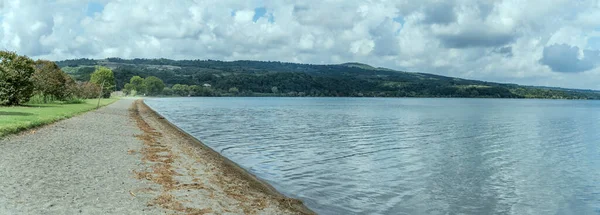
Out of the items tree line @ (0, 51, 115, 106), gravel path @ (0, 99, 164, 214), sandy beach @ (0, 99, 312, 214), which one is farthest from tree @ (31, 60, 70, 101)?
sandy beach @ (0, 99, 312, 214)

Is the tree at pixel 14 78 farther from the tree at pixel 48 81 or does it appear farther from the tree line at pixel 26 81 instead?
the tree at pixel 48 81

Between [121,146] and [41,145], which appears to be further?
[121,146]

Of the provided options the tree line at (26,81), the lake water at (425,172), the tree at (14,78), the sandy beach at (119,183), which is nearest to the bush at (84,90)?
the tree line at (26,81)

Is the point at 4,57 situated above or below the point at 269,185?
above

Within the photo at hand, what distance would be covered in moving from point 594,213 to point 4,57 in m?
54.3

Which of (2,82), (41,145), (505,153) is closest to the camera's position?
(41,145)

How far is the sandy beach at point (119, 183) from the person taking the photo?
32.1 ft

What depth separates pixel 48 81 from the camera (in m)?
60.3

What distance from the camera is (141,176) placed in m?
13.4

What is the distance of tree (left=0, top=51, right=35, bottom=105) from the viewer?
1811 inches

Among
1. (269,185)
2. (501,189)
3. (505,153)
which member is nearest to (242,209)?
(269,185)

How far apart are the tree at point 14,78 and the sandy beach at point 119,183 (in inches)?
1197

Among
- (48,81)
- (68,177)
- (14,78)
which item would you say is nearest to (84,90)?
(48,81)

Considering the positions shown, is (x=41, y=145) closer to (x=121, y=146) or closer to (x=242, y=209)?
(x=121, y=146)
